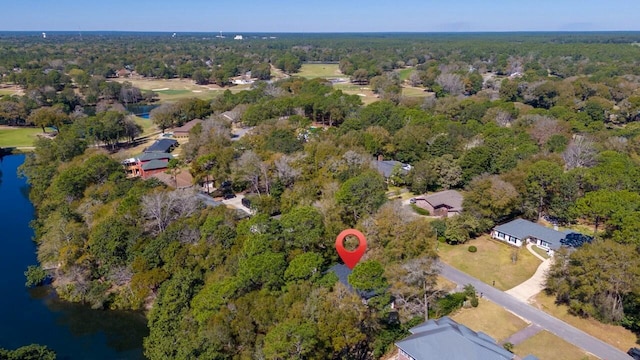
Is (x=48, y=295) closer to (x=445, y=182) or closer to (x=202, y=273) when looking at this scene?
(x=202, y=273)

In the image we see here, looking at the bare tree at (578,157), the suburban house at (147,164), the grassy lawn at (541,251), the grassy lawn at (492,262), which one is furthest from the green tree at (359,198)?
the suburban house at (147,164)

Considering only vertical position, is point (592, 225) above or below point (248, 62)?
below

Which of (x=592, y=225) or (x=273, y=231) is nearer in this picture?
(x=273, y=231)

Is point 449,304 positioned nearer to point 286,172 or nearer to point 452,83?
point 286,172

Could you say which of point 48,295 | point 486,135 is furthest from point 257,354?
point 486,135

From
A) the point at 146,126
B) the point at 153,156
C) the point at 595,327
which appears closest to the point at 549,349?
the point at 595,327

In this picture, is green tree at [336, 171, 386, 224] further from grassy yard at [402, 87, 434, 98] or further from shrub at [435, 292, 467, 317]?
grassy yard at [402, 87, 434, 98]

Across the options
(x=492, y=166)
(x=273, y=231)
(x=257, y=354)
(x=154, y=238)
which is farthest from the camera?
(x=492, y=166)
